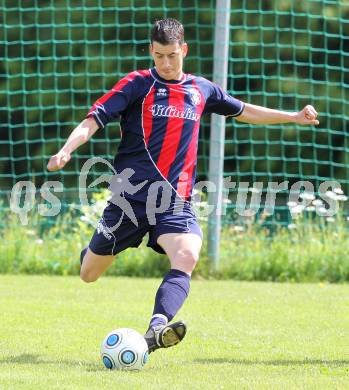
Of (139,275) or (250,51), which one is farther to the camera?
(250,51)

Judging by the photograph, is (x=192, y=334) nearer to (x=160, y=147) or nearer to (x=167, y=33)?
(x=160, y=147)

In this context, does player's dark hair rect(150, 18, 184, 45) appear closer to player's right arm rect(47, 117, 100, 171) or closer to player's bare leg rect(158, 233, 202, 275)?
player's right arm rect(47, 117, 100, 171)

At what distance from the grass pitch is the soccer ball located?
2.1 inches

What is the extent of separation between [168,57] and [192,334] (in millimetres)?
1729

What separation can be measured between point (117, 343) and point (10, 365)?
0.54 m

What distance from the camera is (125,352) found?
4.87 meters

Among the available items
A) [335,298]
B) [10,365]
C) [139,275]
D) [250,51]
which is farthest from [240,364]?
[250,51]

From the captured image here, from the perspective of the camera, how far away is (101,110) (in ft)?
17.6

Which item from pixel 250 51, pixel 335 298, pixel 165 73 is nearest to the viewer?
pixel 165 73

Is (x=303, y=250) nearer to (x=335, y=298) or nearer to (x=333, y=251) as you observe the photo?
(x=333, y=251)

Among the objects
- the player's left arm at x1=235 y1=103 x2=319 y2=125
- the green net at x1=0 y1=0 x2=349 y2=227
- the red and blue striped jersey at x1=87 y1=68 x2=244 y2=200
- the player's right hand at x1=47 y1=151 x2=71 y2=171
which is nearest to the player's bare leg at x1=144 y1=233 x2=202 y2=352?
the red and blue striped jersey at x1=87 y1=68 x2=244 y2=200

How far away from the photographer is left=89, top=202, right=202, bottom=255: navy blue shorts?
17.8ft

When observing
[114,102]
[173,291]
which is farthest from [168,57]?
[173,291]

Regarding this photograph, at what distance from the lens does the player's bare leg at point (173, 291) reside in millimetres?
4891
